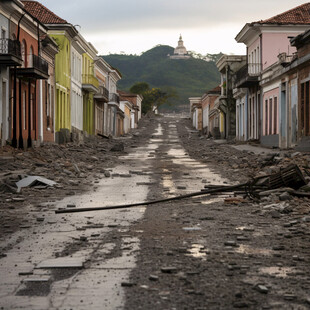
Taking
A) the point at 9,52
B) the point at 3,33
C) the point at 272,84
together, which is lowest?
the point at 272,84

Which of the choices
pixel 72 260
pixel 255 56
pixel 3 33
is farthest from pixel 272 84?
pixel 72 260

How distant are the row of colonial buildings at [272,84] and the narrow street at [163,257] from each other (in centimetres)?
1770

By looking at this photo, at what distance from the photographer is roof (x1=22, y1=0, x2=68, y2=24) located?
43312 millimetres

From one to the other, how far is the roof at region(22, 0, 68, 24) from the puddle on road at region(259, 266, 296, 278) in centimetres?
3799

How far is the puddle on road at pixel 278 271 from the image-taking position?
6.32 meters

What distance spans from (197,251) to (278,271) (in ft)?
4.12

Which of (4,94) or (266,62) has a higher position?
(266,62)

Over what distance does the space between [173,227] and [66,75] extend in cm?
3755

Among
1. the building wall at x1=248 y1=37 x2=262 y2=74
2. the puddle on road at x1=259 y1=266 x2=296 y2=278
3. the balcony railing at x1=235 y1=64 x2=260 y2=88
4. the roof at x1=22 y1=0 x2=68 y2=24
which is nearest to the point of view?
the puddle on road at x1=259 y1=266 x2=296 y2=278

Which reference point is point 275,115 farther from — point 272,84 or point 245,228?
point 245,228

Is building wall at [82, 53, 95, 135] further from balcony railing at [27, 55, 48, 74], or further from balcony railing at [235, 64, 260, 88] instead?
balcony railing at [27, 55, 48, 74]

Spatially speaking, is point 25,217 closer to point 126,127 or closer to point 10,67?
point 10,67

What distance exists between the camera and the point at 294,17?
44469 mm

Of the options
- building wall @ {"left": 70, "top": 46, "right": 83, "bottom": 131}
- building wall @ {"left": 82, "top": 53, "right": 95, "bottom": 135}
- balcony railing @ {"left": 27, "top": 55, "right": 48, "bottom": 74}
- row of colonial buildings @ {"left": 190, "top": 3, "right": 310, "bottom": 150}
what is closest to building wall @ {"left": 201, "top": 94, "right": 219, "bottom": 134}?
row of colonial buildings @ {"left": 190, "top": 3, "right": 310, "bottom": 150}
